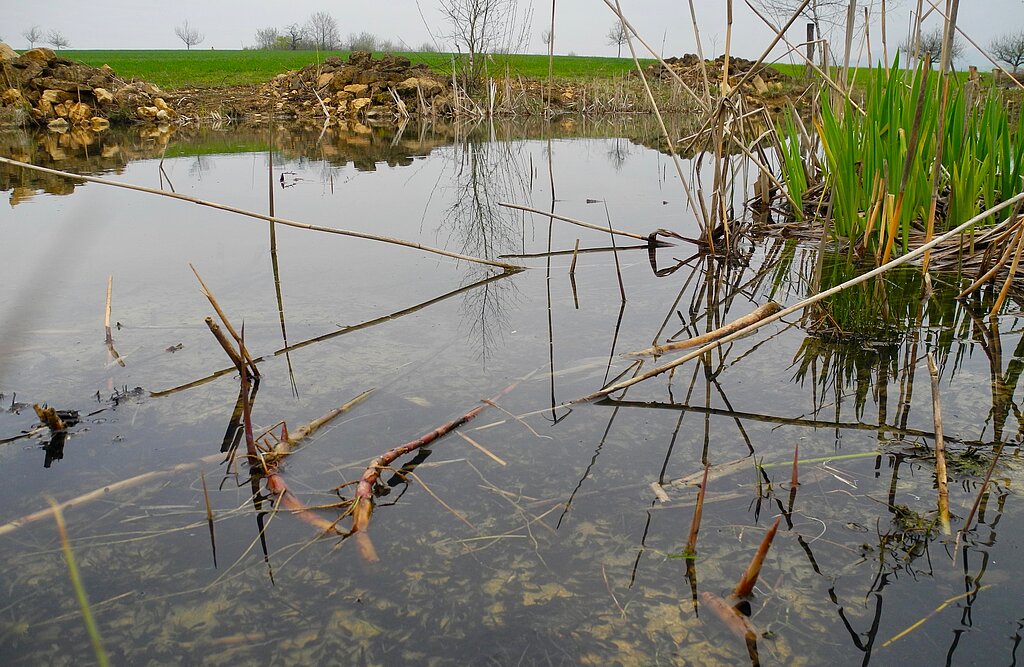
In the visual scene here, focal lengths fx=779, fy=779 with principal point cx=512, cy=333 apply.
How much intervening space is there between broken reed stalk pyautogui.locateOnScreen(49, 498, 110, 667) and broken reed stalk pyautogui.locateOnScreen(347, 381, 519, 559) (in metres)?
0.44

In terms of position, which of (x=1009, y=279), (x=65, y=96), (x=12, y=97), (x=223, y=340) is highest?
(x=65, y=96)

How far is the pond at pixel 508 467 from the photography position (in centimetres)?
122

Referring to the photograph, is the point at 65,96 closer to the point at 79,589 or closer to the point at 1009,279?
the point at 79,589

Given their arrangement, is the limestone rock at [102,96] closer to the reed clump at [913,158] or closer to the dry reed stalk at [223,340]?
the reed clump at [913,158]

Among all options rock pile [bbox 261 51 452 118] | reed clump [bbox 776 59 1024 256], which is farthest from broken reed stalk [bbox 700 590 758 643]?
rock pile [bbox 261 51 452 118]

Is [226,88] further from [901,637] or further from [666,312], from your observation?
[901,637]

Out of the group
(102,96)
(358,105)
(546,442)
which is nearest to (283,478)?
(546,442)

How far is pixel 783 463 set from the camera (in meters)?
1.69

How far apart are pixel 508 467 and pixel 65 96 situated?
15.6m

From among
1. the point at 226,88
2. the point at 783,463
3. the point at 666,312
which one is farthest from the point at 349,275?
the point at 226,88

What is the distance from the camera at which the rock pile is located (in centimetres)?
1612

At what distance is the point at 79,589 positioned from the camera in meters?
1.29

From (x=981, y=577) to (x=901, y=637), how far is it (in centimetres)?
23

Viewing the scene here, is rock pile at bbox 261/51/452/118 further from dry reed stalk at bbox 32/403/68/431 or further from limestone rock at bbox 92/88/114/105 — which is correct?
dry reed stalk at bbox 32/403/68/431
